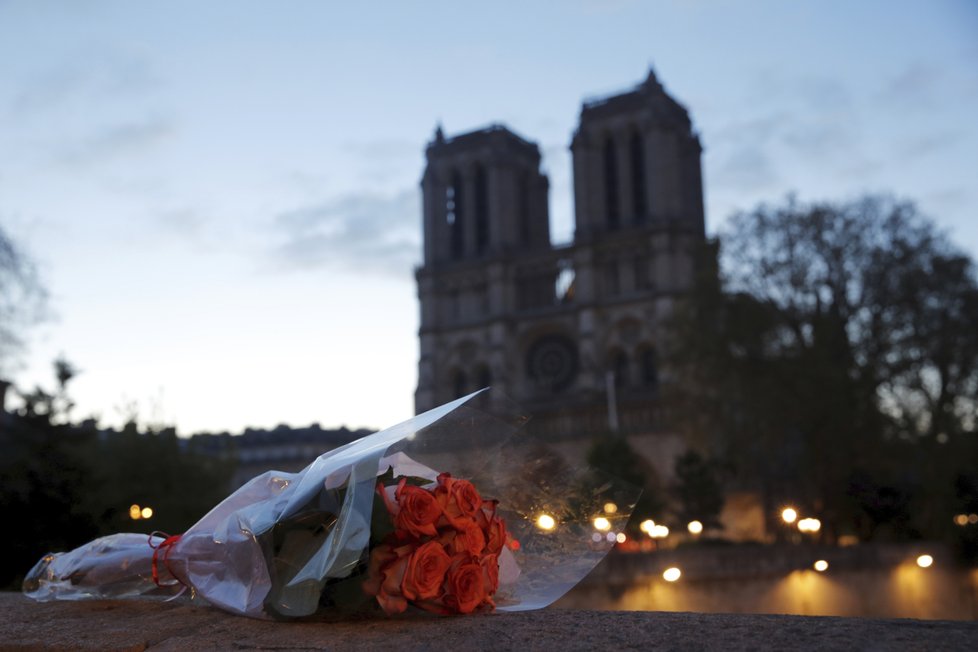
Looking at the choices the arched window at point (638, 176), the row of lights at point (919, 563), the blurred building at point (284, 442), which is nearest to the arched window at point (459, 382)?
the arched window at point (638, 176)

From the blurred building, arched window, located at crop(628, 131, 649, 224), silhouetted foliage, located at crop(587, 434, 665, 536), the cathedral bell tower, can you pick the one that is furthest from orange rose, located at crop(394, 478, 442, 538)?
the blurred building

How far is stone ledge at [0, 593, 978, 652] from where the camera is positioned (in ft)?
7.90

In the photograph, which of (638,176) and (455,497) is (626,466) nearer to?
(638,176)

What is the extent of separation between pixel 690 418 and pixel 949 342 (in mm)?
7226

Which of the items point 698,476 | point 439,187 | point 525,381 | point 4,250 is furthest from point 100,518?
point 439,187

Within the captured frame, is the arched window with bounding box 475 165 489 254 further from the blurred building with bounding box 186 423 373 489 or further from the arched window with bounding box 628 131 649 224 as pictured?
the blurred building with bounding box 186 423 373 489

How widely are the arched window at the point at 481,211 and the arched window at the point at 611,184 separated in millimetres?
7410

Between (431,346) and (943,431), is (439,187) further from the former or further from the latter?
(943,431)

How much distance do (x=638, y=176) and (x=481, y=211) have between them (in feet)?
32.7

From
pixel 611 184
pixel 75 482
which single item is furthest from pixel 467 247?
pixel 75 482

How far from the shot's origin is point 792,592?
24.0 m

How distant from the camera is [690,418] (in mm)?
33219

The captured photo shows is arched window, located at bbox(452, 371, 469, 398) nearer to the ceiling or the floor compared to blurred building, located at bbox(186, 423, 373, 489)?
nearer to the ceiling

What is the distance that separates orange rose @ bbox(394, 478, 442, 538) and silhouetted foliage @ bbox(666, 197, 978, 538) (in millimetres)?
26528
